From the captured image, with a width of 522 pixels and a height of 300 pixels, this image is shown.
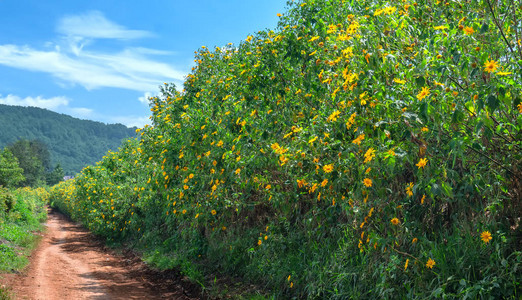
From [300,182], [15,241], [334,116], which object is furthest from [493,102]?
[15,241]

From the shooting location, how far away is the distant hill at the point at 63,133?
165 m

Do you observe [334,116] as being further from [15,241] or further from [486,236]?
[15,241]

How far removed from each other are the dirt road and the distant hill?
14956 centimetres

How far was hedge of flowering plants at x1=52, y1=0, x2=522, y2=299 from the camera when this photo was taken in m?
3.77

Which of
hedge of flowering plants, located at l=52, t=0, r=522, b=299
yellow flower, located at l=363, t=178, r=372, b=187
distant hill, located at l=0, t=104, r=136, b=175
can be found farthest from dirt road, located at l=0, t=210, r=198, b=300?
distant hill, located at l=0, t=104, r=136, b=175

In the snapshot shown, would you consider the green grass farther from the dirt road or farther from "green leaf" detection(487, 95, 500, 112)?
"green leaf" detection(487, 95, 500, 112)

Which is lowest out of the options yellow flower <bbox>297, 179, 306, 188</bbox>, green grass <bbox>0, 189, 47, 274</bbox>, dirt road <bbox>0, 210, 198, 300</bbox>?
dirt road <bbox>0, 210, 198, 300</bbox>

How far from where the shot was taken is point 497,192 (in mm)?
4602

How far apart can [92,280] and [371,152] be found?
8422 millimetres

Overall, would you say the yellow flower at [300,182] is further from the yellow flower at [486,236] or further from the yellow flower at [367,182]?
the yellow flower at [486,236]

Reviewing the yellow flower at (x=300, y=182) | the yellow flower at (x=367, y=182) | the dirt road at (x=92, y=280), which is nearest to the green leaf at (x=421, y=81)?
the yellow flower at (x=367, y=182)

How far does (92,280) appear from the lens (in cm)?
1017

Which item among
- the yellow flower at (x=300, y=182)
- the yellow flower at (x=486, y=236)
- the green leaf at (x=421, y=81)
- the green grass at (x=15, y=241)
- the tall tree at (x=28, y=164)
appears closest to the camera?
the green leaf at (x=421, y=81)

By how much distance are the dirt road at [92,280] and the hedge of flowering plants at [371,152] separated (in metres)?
0.72
